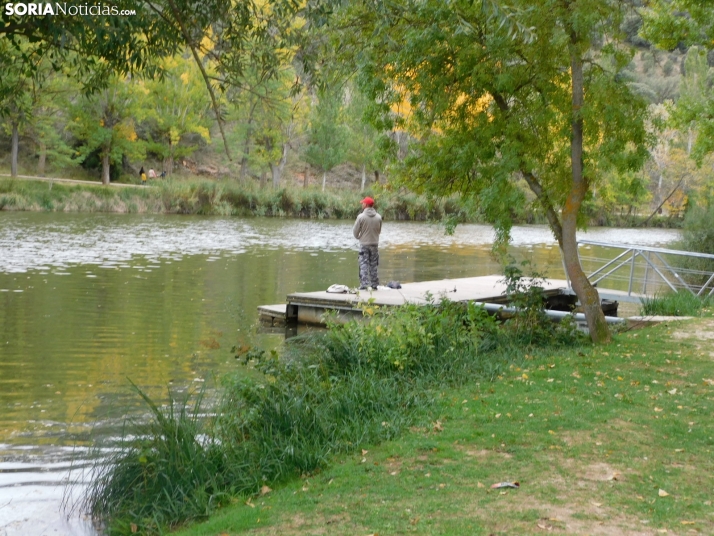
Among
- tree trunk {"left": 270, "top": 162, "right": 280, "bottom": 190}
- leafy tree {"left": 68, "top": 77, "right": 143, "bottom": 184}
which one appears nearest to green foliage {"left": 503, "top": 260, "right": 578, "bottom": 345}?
leafy tree {"left": 68, "top": 77, "right": 143, "bottom": 184}

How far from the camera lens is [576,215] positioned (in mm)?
12375

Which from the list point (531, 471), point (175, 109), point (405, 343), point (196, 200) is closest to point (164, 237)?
point (196, 200)

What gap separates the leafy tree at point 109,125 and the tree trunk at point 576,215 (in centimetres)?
4521

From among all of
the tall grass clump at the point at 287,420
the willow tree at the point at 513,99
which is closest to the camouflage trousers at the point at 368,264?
the willow tree at the point at 513,99

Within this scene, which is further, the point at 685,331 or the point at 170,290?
the point at 170,290

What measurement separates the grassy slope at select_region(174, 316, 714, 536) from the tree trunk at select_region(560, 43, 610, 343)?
252 cm

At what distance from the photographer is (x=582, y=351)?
39.3ft

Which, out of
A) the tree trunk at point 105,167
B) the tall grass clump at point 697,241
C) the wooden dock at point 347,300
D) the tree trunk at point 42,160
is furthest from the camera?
the tree trunk at point 105,167

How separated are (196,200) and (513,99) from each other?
4373cm

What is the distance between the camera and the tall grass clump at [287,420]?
7.16 m

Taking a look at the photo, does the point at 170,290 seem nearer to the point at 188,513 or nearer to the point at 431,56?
the point at 431,56

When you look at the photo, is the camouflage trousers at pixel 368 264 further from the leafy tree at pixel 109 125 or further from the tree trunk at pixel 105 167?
the tree trunk at pixel 105 167

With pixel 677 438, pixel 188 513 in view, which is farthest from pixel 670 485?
pixel 188 513

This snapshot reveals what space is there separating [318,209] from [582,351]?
49300 millimetres
